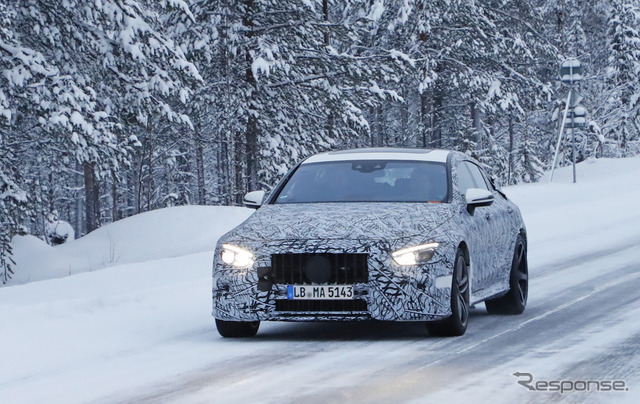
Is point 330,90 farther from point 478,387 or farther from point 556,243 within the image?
point 478,387

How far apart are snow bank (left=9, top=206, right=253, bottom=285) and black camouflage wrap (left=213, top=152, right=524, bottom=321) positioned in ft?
42.4

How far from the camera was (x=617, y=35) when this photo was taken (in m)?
57.5

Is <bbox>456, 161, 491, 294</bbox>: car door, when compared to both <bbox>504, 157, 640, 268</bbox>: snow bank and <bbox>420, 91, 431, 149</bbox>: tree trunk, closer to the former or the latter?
<bbox>504, 157, 640, 268</bbox>: snow bank

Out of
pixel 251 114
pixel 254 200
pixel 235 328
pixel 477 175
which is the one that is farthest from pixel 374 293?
pixel 251 114

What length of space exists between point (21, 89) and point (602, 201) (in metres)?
14.2

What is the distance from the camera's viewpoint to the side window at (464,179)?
422 inches

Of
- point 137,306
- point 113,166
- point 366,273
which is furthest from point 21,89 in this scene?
point 366,273

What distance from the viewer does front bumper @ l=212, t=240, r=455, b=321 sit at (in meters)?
8.98

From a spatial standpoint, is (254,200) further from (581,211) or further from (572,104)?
(572,104)

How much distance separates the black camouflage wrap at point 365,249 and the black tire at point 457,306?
14cm

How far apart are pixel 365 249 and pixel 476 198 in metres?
1.64

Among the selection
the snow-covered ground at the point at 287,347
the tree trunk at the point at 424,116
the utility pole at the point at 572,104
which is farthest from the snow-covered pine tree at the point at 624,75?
the snow-covered ground at the point at 287,347

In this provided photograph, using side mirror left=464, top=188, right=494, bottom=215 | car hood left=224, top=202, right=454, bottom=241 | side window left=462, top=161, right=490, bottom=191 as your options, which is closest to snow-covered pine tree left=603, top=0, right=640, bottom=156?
side window left=462, top=161, right=490, bottom=191

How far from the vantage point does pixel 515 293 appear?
11414 mm
